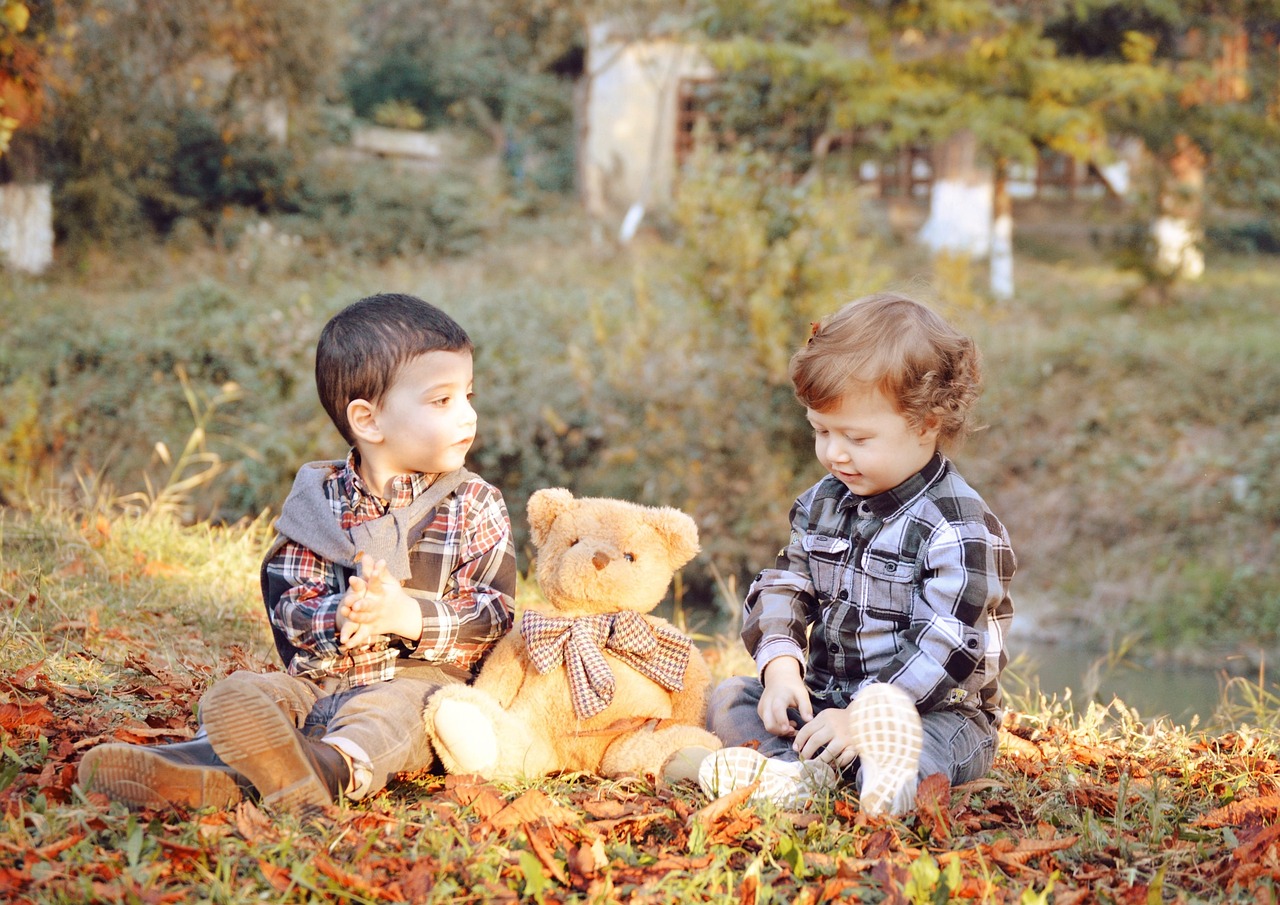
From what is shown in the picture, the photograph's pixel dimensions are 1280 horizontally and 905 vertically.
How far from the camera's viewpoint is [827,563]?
9.46 feet

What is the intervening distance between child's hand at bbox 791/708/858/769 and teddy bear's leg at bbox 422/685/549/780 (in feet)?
1.96

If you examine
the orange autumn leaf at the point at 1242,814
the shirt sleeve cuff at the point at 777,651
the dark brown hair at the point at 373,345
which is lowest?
the orange autumn leaf at the point at 1242,814

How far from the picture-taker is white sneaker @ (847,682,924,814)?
2389 mm

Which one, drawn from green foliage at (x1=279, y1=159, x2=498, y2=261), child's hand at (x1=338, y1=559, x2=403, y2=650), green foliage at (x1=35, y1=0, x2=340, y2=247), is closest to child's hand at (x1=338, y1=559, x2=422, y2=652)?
child's hand at (x1=338, y1=559, x2=403, y2=650)

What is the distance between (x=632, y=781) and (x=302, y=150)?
16.1 m

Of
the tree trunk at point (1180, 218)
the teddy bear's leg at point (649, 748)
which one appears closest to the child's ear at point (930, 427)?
the teddy bear's leg at point (649, 748)

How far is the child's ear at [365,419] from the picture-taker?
2.75m

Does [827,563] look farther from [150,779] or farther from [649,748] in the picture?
[150,779]

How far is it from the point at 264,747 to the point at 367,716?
1.03ft

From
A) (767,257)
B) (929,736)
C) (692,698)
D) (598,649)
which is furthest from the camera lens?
(767,257)

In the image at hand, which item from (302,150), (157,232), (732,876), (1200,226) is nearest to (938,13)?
(1200,226)

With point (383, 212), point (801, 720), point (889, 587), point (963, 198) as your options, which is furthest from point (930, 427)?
point (383, 212)

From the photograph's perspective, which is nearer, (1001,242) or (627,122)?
(1001,242)

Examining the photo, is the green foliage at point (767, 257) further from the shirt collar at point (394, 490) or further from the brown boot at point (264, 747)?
the brown boot at point (264, 747)
